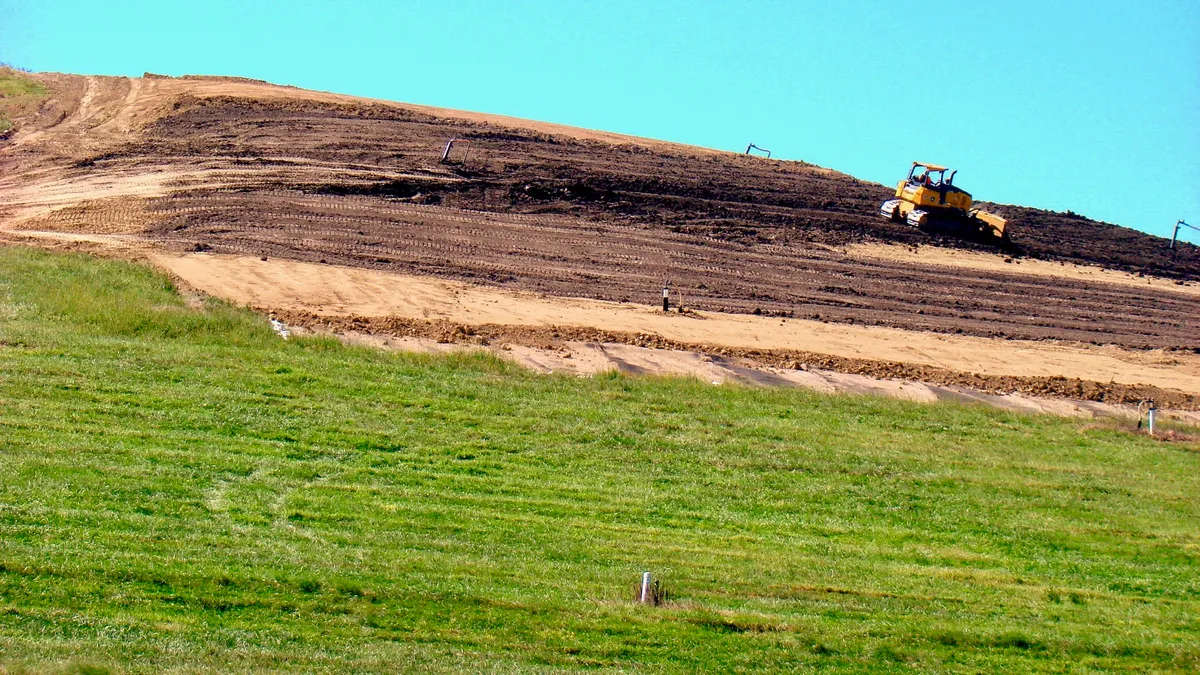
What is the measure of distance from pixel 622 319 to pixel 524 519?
13.5m

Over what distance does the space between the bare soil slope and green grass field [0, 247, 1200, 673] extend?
939 cm

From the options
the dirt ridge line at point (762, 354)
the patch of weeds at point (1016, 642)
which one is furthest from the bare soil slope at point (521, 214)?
the patch of weeds at point (1016, 642)

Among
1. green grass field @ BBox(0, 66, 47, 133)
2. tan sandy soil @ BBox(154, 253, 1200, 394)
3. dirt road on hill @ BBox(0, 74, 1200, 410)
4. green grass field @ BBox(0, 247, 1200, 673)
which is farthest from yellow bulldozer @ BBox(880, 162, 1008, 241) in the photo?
green grass field @ BBox(0, 66, 47, 133)

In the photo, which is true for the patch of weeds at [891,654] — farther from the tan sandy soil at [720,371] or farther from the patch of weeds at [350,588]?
the tan sandy soil at [720,371]

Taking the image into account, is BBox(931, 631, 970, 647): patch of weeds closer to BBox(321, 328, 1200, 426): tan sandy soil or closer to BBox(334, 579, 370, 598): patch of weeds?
BBox(334, 579, 370, 598): patch of weeds

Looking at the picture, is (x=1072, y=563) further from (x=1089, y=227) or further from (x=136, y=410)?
(x=1089, y=227)

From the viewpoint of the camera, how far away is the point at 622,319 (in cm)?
2636

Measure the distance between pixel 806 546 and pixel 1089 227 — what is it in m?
35.9

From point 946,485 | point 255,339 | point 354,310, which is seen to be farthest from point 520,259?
point 946,485

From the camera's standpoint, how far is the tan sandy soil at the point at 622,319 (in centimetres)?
2523

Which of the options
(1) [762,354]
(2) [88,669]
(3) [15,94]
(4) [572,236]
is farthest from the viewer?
(3) [15,94]

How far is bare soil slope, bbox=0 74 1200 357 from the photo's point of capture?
30203mm

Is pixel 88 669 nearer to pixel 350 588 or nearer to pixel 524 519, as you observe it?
pixel 350 588

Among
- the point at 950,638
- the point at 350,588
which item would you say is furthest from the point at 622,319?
the point at 350,588
